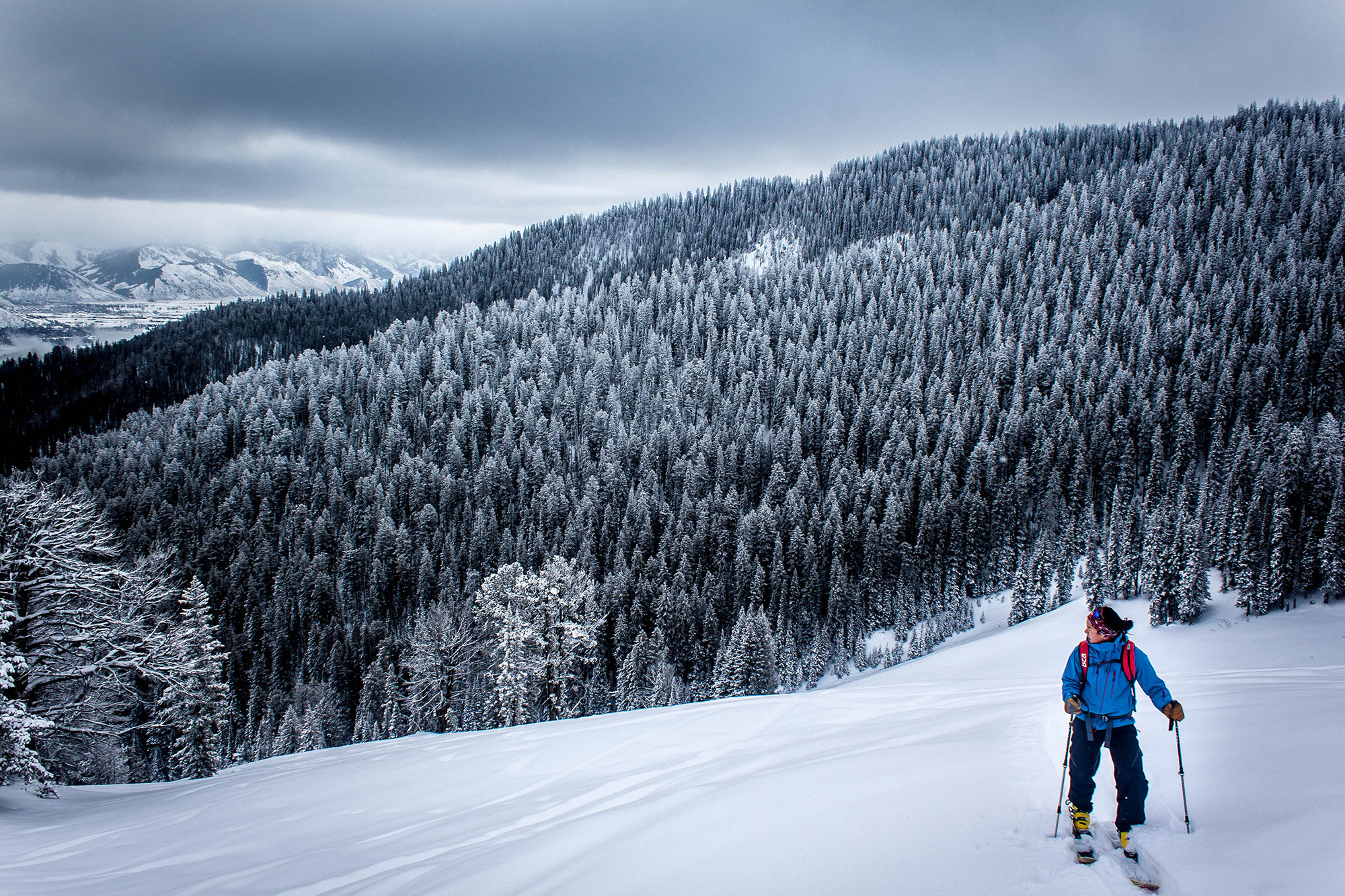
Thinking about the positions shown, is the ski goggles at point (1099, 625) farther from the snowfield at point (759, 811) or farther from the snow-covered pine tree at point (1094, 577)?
the snow-covered pine tree at point (1094, 577)

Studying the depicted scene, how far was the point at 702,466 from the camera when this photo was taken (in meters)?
104

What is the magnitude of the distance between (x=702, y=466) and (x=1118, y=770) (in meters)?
97.5

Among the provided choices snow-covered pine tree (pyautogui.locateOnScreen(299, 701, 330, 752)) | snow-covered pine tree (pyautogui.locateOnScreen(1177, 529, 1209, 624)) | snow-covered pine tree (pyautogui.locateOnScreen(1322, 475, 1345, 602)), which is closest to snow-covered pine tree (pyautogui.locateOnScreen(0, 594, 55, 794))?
snow-covered pine tree (pyautogui.locateOnScreen(299, 701, 330, 752))

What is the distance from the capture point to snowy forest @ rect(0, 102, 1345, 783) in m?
36.7

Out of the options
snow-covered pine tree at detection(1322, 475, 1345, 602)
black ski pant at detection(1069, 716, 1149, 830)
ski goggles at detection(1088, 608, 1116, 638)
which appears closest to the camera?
black ski pant at detection(1069, 716, 1149, 830)

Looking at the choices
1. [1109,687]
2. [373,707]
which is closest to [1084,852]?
[1109,687]

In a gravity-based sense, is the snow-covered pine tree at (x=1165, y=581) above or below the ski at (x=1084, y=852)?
below

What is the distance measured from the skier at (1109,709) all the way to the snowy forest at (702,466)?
843 inches

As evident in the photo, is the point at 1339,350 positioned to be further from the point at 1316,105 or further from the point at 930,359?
the point at 1316,105

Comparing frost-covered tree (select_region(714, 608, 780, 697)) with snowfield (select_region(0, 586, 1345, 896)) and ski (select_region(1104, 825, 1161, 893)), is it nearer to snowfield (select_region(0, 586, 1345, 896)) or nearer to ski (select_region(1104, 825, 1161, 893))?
snowfield (select_region(0, 586, 1345, 896))

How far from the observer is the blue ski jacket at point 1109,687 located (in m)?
6.72

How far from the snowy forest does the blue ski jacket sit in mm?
21575

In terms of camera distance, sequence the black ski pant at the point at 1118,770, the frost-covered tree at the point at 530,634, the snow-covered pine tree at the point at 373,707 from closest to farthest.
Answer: the black ski pant at the point at 1118,770
the frost-covered tree at the point at 530,634
the snow-covered pine tree at the point at 373,707

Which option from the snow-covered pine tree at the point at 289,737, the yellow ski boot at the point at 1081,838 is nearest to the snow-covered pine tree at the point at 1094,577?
the yellow ski boot at the point at 1081,838
